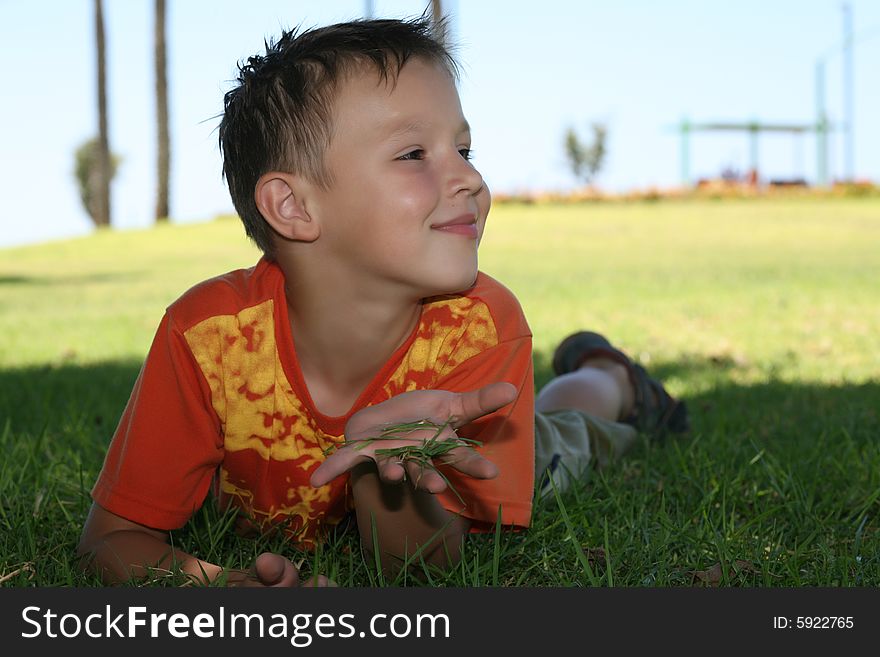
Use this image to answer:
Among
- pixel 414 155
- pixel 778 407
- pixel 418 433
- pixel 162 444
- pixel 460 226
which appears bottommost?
pixel 778 407

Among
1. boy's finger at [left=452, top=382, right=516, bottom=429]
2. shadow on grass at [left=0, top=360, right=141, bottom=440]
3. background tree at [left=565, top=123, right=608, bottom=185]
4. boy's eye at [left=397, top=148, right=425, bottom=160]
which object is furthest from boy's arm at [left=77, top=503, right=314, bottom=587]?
background tree at [left=565, top=123, right=608, bottom=185]

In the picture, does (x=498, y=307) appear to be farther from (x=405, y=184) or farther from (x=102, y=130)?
(x=102, y=130)

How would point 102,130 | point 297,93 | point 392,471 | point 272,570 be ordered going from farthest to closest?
point 102,130
point 297,93
point 272,570
point 392,471

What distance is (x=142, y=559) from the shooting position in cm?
222

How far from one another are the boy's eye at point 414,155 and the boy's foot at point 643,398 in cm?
178

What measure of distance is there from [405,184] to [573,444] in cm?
135

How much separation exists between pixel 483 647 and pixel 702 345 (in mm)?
4862

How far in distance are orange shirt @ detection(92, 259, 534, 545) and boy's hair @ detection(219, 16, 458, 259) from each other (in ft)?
0.79

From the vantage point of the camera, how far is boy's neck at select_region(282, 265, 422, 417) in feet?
7.62

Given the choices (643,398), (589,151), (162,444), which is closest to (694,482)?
(643,398)

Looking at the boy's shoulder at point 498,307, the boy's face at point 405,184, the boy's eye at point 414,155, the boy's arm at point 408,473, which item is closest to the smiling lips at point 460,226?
the boy's face at point 405,184

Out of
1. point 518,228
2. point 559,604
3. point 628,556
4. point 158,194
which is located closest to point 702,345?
point 628,556

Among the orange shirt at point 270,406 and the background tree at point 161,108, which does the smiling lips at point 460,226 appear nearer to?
the orange shirt at point 270,406

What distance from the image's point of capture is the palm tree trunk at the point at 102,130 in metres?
27.7
